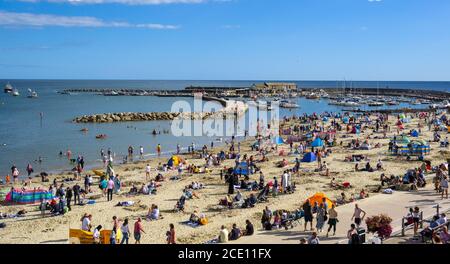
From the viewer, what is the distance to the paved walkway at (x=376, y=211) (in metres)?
11.0

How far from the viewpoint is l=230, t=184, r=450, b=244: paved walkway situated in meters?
11.0

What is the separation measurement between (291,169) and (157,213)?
970 cm

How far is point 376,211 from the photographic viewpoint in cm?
1302

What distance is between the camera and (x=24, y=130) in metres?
46.7

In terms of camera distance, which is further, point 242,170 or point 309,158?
point 309,158

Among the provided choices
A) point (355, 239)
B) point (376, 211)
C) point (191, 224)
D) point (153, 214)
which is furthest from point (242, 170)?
point (355, 239)

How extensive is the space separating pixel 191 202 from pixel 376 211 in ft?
23.7

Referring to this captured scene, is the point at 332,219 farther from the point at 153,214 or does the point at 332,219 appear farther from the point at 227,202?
the point at 153,214

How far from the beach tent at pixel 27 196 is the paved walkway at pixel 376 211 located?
31.5ft

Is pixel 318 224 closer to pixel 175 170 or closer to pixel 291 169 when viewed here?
pixel 291 169

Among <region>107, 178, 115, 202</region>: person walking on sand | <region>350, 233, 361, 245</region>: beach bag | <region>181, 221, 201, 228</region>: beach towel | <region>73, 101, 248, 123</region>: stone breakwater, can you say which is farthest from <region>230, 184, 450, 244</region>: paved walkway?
<region>73, 101, 248, 123</region>: stone breakwater

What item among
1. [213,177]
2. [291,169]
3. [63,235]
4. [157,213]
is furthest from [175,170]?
[63,235]

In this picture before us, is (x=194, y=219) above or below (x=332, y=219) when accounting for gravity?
below

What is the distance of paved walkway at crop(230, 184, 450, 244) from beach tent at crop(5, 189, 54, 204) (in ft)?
31.5
